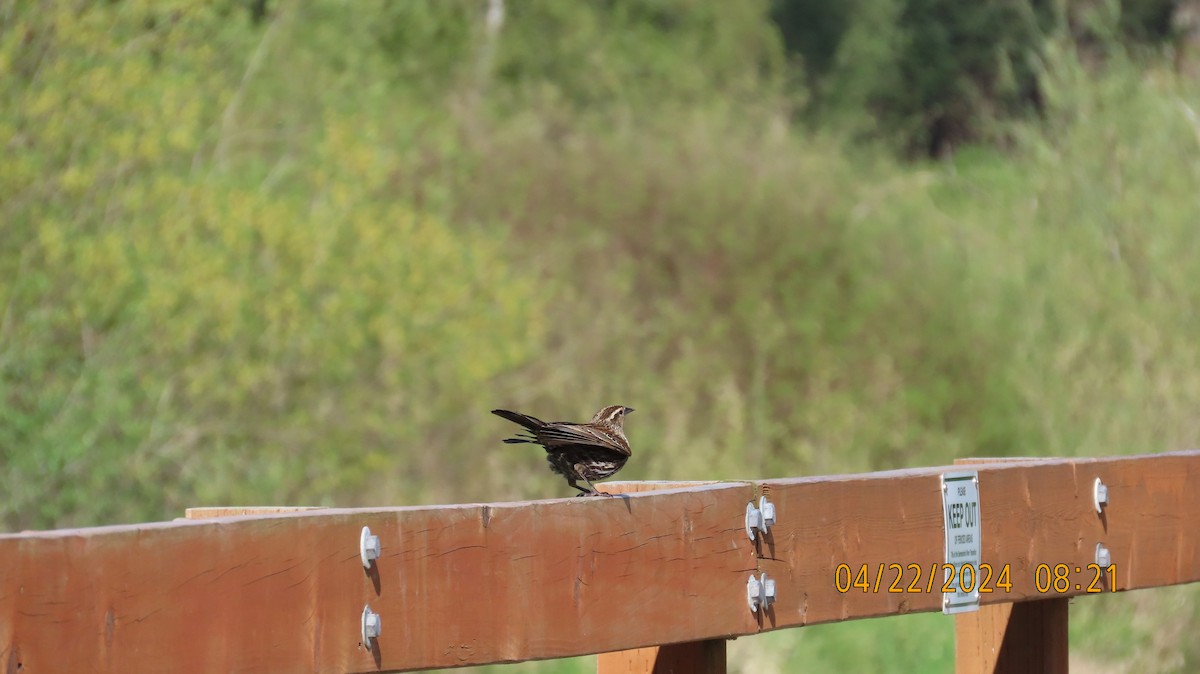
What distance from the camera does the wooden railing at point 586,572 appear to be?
237 centimetres

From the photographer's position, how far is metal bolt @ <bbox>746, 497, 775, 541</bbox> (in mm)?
3355

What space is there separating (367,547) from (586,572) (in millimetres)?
539

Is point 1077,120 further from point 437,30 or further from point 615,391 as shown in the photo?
point 437,30

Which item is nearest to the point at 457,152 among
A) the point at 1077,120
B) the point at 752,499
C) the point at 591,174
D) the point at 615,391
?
the point at 591,174

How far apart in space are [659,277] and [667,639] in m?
15.5

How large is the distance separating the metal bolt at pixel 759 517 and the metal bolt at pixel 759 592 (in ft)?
0.28

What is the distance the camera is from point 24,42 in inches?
458

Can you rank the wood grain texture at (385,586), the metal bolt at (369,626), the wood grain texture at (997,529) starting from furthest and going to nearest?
the wood grain texture at (997,529), the metal bolt at (369,626), the wood grain texture at (385,586)
